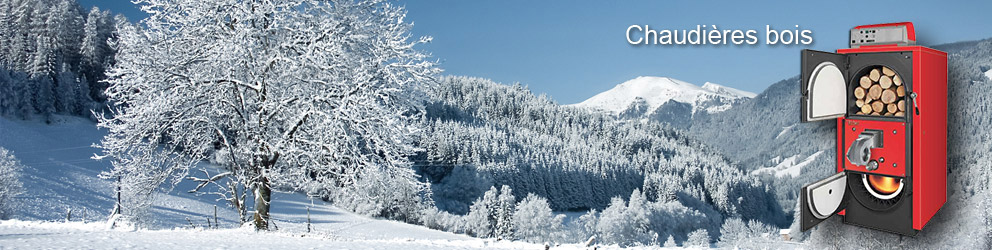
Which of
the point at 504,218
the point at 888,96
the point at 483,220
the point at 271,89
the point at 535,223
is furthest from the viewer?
the point at 535,223

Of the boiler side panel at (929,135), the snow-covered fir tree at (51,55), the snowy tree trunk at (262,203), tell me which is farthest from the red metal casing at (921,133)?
the snow-covered fir tree at (51,55)

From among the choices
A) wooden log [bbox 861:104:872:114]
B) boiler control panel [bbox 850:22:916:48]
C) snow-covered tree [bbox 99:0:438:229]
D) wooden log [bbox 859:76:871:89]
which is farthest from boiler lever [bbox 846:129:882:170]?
snow-covered tree [bbox 99:0:438:229]

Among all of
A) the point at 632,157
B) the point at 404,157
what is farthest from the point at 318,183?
the point at 632,157

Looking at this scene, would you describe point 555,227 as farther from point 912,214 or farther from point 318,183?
point 912,214

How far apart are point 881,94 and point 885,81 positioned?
0.14 m

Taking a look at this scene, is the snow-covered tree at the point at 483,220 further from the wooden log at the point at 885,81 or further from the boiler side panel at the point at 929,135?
the wooden log at the point at 885,81

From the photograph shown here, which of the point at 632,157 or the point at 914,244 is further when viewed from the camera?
the point at 632,157

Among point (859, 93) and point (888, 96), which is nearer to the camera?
point (888, 96)

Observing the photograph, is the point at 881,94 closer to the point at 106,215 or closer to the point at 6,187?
the point at 6,187

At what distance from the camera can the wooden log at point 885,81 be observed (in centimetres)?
630

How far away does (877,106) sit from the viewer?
639cm

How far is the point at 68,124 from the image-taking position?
275 ft

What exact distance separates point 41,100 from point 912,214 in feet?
326

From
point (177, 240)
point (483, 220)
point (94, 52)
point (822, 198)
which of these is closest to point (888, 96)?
point (822, 198)
